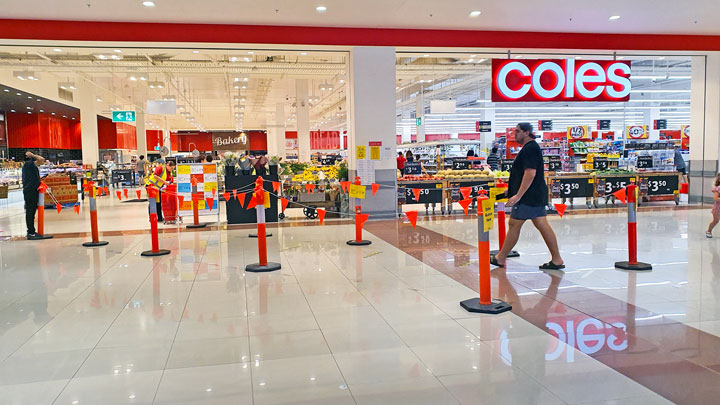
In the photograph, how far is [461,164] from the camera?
14305 mm

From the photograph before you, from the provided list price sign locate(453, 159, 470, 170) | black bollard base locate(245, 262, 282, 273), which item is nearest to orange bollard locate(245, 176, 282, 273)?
black bollard base locate(245, 262, 282, 273)

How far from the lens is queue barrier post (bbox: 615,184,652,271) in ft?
19.4

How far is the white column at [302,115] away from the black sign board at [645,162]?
13.3m

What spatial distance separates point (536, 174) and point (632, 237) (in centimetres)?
137

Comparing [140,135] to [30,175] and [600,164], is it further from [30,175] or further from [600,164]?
[600,164]

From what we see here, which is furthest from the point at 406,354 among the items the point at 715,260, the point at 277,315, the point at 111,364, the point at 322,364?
the point at 715,260

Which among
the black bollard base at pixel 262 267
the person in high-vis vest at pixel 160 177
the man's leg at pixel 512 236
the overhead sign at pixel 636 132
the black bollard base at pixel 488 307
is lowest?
the black bollard base at pixel 488 307

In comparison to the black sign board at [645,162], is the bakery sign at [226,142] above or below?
above

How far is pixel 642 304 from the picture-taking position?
4574 millimetres

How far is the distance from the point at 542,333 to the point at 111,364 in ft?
9.70

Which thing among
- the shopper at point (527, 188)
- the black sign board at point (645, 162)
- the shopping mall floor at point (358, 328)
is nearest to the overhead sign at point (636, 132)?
the black sign board at point (645, 162)

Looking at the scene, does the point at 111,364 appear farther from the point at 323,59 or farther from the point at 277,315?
the point at 323,59

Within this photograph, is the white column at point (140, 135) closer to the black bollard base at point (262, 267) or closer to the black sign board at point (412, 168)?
the black sign board at point (412, 168)

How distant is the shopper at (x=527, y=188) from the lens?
221 inches
